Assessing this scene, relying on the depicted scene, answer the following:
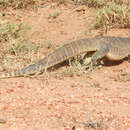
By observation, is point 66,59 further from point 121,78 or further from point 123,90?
point 123,90

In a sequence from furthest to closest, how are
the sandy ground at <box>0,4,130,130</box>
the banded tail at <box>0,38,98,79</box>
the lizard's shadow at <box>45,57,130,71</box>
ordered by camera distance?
the lizard's shadow at <box>45,57,130,71</box>, the banded tail at <box>0,38,98,79</box>, the sandy ground at <box>0,4,130,130</box>

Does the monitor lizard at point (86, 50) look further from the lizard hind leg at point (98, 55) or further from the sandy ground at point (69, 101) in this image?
the sandy ground at point (69, 101)

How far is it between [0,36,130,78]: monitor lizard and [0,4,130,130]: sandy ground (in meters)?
0.16

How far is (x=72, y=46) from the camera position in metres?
6.17

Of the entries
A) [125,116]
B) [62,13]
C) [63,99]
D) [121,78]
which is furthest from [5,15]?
[125,116]

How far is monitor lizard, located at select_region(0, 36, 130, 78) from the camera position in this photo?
5.47 metres

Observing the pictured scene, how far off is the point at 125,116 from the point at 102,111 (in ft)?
0.89

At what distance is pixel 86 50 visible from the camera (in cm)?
634

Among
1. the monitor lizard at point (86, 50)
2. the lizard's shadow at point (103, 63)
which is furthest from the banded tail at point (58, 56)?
the lizard's shadow at point (103, 63)

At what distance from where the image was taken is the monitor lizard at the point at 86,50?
18.0ft

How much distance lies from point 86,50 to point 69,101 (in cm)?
211

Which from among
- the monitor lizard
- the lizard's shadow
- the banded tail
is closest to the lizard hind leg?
the monitor lizard

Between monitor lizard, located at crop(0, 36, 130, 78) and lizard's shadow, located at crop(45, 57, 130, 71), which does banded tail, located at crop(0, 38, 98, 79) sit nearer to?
monitor lizard, located at crop(0, 36, 130, 78)

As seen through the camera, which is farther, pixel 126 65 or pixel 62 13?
pixel 62 13
